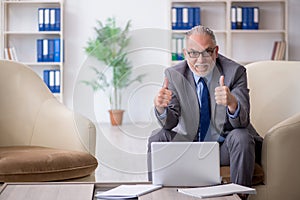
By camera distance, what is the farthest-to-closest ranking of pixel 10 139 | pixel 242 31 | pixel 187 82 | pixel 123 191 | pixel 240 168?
pixel 242 31
pixel 10 139
pixel 187 82
pixel 240 168
pixel 123 191

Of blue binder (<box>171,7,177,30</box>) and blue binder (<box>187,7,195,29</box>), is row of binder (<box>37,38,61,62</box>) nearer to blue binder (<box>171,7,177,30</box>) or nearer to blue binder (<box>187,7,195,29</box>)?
blue binder (<box>171,7,177,30</box>)

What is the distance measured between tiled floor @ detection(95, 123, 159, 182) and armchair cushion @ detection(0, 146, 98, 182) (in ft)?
0.56

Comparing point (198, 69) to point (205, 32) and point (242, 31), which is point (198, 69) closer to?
point (205, 32)

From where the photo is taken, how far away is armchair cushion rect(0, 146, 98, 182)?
2.45 m

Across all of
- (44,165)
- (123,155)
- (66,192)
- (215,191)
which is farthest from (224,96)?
(123,155)

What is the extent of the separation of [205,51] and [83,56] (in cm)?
459

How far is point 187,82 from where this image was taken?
8.44ft

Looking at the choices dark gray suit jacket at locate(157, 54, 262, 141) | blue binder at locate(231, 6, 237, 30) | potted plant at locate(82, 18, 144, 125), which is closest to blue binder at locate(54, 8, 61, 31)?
potted plant at locate(82, 18, 144, 125)

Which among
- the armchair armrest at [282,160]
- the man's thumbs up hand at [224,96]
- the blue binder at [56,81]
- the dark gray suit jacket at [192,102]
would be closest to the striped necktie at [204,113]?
the dark gray suit jacket at [192,102]

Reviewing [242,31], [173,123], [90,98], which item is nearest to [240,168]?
[173,123]

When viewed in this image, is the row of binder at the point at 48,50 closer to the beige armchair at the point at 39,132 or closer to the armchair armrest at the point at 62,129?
the beige armchair at the point at 39,132

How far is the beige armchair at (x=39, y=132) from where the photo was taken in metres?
2.51

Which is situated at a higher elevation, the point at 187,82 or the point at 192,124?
the point at 187,82

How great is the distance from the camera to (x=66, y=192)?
195 centimetres
